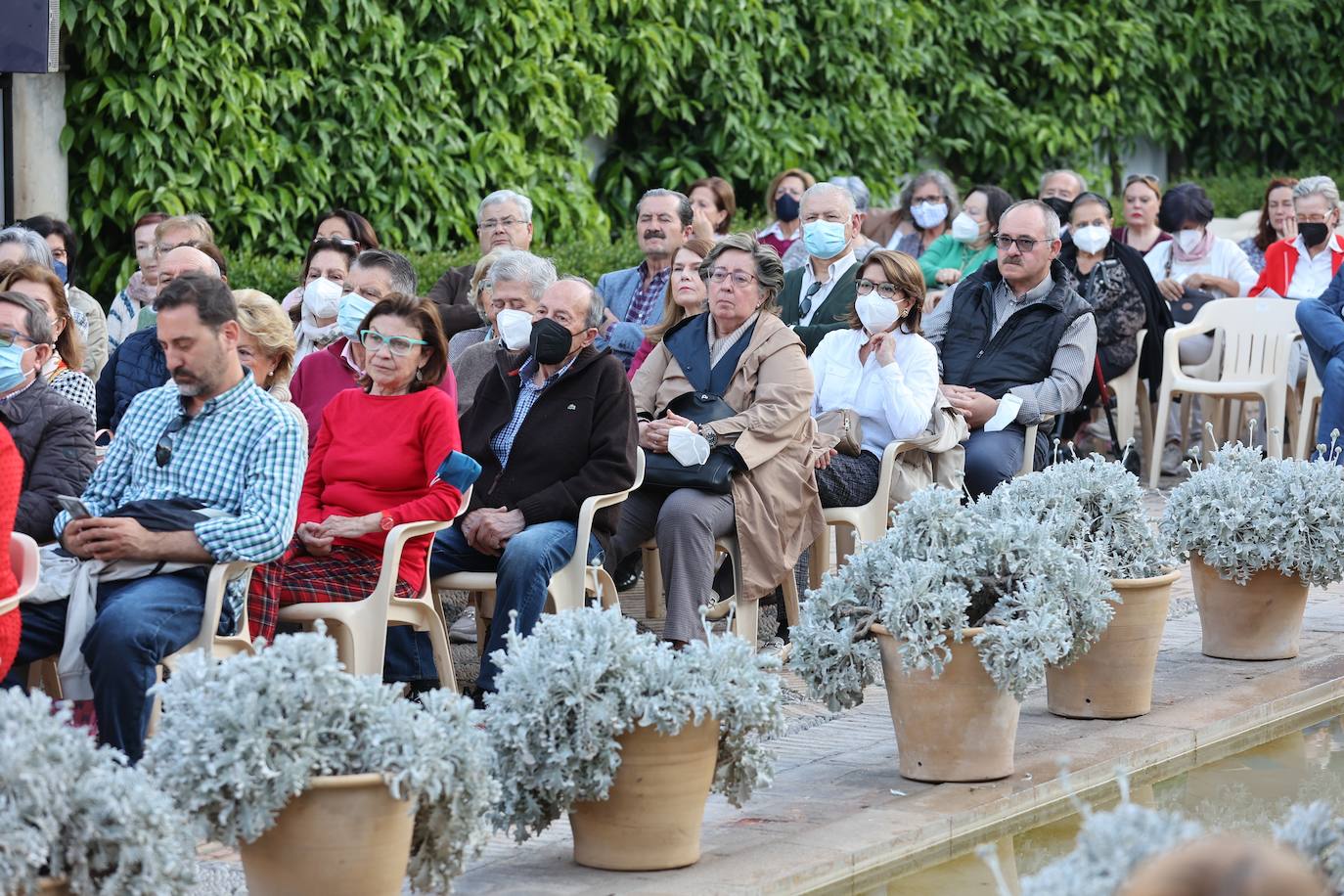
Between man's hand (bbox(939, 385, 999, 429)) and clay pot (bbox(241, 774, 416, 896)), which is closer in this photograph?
clay pot (bbox(241, 774, 416, 896))

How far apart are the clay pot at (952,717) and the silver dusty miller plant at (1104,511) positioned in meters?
0.78

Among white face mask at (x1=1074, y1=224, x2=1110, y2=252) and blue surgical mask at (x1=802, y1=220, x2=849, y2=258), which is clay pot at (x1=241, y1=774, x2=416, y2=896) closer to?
blue surgical mask at (x1=802, y1=220, x2=849, y2=258)

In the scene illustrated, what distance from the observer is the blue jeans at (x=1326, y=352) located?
30.1 feet

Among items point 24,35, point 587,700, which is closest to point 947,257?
point 24,35

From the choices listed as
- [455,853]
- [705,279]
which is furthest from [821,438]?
[455,853]

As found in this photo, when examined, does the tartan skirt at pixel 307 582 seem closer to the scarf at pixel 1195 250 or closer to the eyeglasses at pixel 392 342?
the eyeglasses at pixel 392 342

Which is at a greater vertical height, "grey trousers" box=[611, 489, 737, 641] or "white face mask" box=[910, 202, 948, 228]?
"white face mask" box=[910, 202, 948, 228]

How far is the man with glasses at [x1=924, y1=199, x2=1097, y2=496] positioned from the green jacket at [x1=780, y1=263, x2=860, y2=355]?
0.51 metres

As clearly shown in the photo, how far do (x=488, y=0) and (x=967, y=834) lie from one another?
808 cm

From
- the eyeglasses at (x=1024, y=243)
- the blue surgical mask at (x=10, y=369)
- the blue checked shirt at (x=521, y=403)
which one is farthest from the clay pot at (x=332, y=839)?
the eyeglasses at (x=1024, y=243)

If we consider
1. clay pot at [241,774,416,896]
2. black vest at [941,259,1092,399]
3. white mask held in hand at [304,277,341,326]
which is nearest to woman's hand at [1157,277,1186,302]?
black vest at [941,259,1092,399]

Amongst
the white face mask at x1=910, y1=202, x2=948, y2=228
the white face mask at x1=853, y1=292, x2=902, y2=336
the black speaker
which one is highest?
the black speaker

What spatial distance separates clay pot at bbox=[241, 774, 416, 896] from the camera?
12.1 feet

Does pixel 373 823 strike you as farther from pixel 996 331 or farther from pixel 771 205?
pixel 771 205
